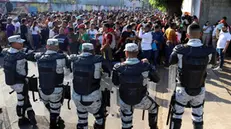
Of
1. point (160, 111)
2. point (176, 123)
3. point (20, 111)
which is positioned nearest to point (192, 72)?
point (176, 123)

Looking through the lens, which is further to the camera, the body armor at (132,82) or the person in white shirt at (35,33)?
the person in white shirt at (35,33)

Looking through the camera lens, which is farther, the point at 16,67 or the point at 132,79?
the point at 16,67

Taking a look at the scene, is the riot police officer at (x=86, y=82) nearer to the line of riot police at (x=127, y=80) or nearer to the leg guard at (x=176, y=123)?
the line of riot police at (x=127, y=80)

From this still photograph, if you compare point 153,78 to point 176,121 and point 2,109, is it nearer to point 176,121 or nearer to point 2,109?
point 176,121

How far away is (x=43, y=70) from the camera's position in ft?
15.8

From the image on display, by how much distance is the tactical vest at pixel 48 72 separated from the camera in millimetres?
4766

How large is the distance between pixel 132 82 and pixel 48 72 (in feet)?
5.29

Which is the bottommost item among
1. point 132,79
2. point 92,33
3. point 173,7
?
point 132,79

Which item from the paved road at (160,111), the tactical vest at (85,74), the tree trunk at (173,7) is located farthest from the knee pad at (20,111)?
the tree trunk at (173,7)

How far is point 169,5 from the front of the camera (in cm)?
2270

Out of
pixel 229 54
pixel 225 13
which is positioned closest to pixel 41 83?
pixel 229 54

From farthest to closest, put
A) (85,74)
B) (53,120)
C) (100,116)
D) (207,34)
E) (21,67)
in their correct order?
(207,34) → (21,67) → (53,120) → (100,116) → (85,74)

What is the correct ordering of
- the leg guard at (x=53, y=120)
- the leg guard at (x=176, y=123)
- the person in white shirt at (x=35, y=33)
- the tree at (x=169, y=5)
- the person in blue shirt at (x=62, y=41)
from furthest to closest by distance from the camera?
the tree at (x=169, y=5)
the person in white shirt at (x=35, y=33)
the person in blue shirt at (x=62, y=41)
the leg guard at (x=53, y=120)
the leg guard at (x=176, y=123)

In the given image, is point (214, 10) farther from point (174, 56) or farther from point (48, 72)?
point (48, 72)
